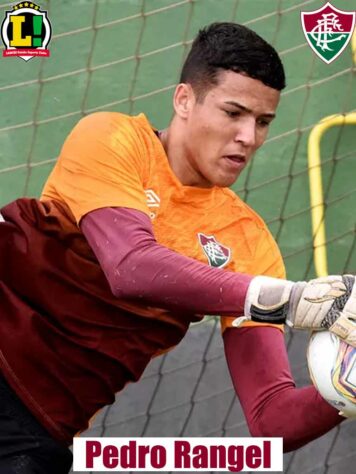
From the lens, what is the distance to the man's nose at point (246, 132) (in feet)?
8.46

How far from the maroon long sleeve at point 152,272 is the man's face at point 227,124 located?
24cm

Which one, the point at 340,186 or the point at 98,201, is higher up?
the point at 98,201

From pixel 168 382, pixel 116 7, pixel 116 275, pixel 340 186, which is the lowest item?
pixel 168 382

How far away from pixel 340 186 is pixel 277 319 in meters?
1.95

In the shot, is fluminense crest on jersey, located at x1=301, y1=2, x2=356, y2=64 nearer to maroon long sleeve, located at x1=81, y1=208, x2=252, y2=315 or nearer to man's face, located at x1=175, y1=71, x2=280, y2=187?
man's face, located at x1=175, y1=71, x2=280, y2=187

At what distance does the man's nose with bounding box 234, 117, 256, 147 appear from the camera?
2.58m

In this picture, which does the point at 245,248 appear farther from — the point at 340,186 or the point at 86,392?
the point at 340,186

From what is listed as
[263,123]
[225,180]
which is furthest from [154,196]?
[263,123]

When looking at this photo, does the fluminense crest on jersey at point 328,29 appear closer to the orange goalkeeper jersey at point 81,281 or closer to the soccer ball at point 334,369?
the orange goalkeeper jersey at point 81,281

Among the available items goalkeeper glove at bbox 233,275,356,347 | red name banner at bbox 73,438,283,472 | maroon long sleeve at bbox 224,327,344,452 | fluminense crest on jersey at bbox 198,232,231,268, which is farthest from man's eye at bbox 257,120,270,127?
red name banner at bbox 73,438,283,472

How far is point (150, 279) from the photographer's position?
2287 millimetres

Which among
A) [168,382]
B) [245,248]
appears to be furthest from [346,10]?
[245,248]

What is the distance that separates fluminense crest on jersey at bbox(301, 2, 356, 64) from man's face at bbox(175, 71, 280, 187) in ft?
4.54

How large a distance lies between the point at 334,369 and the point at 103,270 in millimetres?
459
